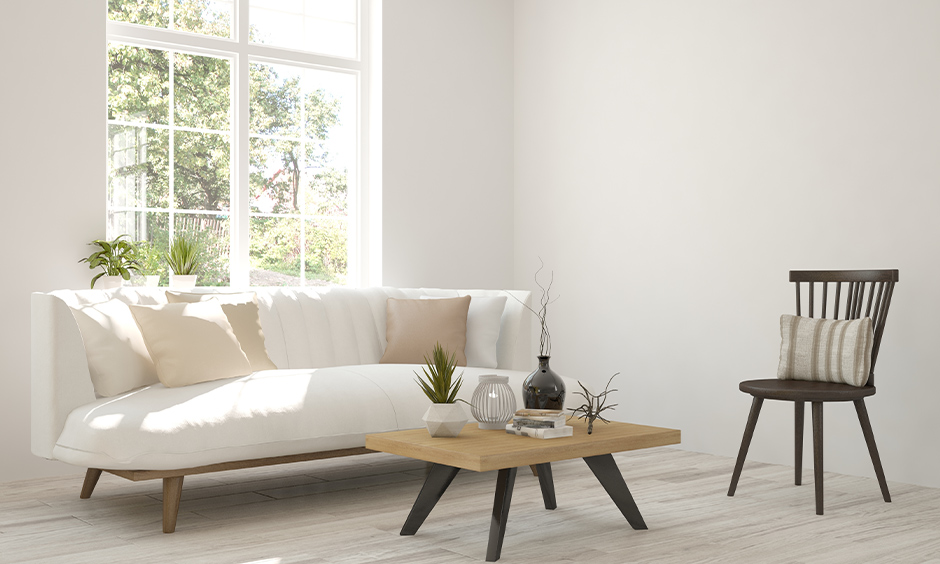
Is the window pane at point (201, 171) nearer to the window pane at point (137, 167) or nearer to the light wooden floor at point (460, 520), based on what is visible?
the window pane at point (137, 167)

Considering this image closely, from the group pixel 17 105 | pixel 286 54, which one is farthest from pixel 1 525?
pixel 286 54

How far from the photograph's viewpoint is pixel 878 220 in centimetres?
405

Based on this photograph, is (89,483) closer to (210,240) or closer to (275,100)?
(210,240)

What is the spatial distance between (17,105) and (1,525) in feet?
6.70

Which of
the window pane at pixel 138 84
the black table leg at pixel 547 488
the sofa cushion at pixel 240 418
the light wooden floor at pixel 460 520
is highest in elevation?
the window pane at pixel 138 84

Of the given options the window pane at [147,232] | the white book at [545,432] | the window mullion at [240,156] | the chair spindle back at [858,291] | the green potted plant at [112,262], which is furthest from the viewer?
the window mullion at [240,156]

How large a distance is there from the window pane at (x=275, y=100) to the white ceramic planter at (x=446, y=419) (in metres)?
2.75

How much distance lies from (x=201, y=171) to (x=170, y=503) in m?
2.33

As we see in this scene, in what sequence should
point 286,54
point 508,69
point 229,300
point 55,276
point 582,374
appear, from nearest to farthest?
point 229,300, point 55,276, point 286,54, point 582,374, point 508,69

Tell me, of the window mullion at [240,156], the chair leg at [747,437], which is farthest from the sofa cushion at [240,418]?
the window mullion at [240,156]

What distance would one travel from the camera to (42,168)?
421 cm

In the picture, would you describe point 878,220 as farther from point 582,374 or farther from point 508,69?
point 508,69

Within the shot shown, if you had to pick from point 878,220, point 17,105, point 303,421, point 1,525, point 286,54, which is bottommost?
point 1,525

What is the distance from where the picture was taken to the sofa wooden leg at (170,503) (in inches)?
120
